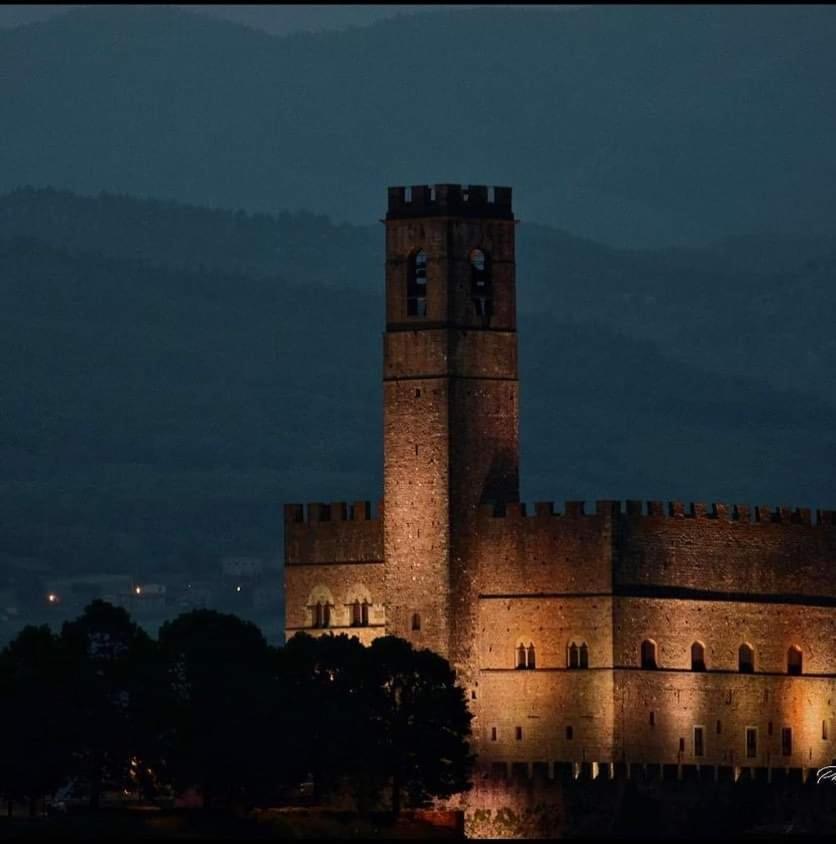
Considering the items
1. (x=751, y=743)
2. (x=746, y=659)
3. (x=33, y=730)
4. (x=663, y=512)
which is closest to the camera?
(x=33, y=730)

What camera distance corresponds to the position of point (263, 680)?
119438 millimetres

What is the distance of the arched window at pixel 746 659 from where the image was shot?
4978 inches

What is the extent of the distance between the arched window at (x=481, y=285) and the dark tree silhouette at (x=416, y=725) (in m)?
Answer: 11.3

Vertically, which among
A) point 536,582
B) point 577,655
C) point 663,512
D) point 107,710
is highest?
point 663,512

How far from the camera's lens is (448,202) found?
417 ft

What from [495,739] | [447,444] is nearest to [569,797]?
[495,739]

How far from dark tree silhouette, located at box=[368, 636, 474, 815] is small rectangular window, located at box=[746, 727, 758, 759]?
30.7 feet

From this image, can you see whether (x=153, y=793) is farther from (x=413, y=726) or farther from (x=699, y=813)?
(x=699, y=813)

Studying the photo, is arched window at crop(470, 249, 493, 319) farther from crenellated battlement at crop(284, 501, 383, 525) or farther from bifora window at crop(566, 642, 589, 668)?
bifora window at crop(566, 642, 589, 668)

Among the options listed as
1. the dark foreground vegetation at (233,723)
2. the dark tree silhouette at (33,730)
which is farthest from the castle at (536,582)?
the dark tree silhouette at (33,730)

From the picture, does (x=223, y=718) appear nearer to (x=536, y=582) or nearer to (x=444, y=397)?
(x=536, y=582)

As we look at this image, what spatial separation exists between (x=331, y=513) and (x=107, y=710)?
13756 millimetres

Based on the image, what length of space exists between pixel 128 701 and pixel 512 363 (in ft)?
52.1

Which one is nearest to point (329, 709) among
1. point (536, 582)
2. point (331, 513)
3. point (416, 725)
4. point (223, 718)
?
point (416, 725)
